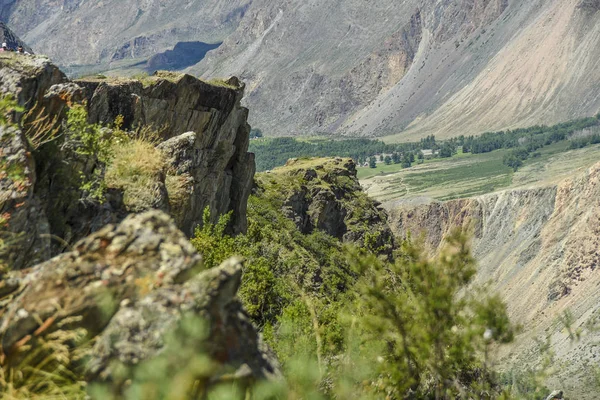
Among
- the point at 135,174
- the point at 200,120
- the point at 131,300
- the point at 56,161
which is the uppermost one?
the point at 200,120

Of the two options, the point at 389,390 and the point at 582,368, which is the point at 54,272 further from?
the point at 582,368

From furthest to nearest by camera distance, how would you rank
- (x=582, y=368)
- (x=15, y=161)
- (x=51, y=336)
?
(x=582, y=368) → (x=15, y=161) → (x=51, y=336)

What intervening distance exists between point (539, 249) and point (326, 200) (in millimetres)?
64037

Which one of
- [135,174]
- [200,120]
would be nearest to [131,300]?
[135,174]

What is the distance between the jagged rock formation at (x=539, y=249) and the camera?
82.9m

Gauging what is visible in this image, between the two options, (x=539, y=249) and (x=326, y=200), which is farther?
(x=539, y=249)

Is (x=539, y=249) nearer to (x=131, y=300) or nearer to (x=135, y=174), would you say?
(x=135, y=174)

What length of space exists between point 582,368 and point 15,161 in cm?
6436

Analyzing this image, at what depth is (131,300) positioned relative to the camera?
7.67 meters

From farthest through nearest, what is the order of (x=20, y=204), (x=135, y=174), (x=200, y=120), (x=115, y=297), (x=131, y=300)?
(x=200, y=120) → (x=135, y=174) → (x=20, y=204) → (x=115, y=297) → (x=131, y=300)

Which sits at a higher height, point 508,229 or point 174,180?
point 174,180

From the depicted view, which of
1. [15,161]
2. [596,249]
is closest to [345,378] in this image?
[15,161]

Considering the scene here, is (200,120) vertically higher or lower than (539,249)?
higher

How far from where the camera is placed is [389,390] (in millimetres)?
12523
